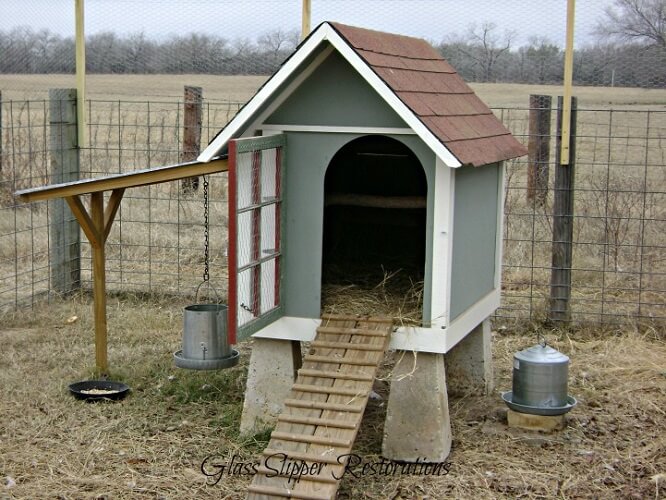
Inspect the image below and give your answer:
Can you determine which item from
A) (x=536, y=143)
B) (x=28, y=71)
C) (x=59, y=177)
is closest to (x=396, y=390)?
(x=536, y=143)

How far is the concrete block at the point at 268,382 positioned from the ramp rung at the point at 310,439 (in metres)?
0.83

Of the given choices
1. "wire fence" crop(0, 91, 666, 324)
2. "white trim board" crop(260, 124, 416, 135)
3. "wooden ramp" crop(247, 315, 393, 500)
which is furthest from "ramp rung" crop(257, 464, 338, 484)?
"wire fence" crop(0, 91, 666, 324)

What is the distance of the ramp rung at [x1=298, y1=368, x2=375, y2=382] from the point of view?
17.6 ft

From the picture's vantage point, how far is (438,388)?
563 centimetres

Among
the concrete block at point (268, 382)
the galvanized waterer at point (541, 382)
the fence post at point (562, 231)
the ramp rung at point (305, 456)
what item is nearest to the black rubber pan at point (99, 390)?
the concrete block at point (268, 382)

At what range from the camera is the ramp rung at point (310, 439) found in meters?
4.99

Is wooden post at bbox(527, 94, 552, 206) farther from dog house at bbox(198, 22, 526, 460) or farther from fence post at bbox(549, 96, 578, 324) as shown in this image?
dog house at bbox(198, 22, 526, 460)

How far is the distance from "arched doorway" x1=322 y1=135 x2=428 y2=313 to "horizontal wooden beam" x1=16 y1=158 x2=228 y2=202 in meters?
1.43

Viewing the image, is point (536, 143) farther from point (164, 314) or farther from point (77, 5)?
point (77, 5)

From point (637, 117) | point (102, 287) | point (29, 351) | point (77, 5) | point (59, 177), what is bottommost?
point (29, 351)

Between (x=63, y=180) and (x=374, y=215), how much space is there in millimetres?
3447

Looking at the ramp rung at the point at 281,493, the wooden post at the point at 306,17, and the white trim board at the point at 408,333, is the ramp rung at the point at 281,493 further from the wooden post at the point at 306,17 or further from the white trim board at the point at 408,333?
the wooden post at the point at 306,17

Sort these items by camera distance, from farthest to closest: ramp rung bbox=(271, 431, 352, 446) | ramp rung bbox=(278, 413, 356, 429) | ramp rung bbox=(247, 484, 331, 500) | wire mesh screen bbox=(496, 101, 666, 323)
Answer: wire mesh screen bbox=(496, 101, 666, 323) → ramp rung bbox=(278, 413, 356, 429) → ramp rung bbox=(271, 431, 352, 446) → ramp rung bbox=(247, 484, 331, 500)

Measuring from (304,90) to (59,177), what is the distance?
4.25 metres
